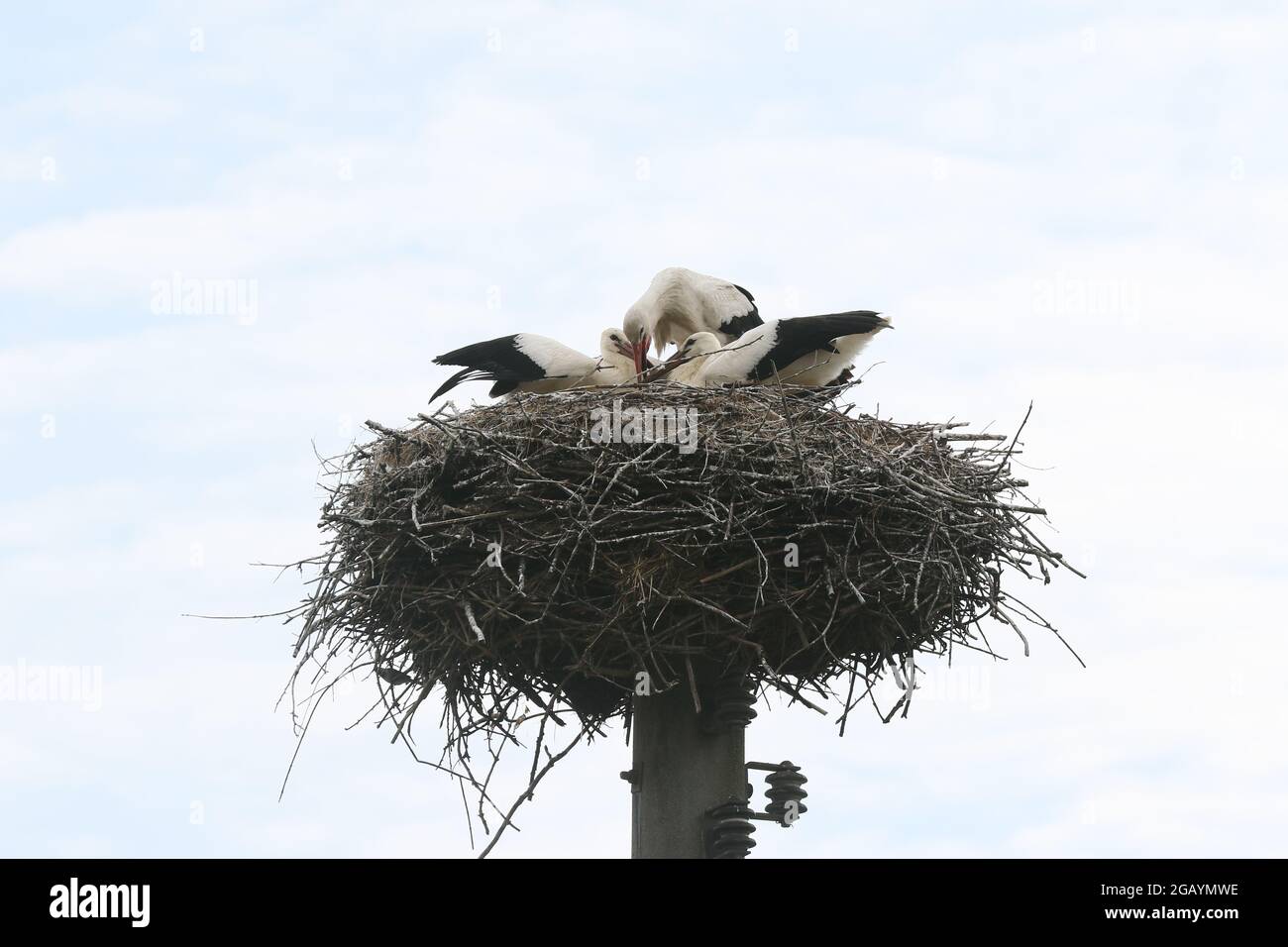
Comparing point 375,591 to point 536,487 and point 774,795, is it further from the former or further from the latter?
point 774,795

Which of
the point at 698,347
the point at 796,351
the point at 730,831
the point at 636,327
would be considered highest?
the point at 636,327

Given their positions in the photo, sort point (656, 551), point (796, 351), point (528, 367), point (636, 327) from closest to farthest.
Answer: point (656, 551) → point (796, 351) → point (528, 367) → point (636, 327)

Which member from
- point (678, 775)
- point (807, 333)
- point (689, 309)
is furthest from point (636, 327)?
point (678, 775)

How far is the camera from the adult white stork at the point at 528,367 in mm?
8852

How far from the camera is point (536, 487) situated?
6789 millimetres

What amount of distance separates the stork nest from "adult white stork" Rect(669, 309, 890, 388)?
0.95m

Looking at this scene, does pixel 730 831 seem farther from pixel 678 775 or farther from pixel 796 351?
pixel 796 351

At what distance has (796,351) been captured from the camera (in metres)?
8.31

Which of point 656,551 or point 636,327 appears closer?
point 656,551

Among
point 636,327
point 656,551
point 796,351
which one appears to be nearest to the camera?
point 656,551

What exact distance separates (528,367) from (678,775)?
2.46m

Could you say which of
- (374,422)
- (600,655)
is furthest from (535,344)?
(600,655)

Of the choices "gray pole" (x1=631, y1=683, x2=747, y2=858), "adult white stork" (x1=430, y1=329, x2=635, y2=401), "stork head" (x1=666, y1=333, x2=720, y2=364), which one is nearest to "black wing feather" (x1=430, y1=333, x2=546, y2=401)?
"adult white stork" (x1=430, y1=329, x2=635, y2=401)

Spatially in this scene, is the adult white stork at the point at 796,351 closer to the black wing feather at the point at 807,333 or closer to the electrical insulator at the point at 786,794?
the black wing feather at the point at 807,333
